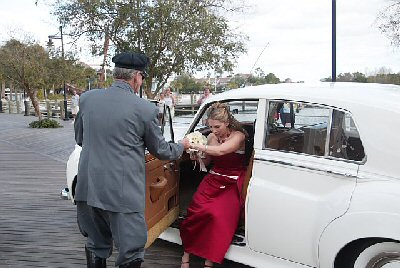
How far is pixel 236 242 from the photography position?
3.62m

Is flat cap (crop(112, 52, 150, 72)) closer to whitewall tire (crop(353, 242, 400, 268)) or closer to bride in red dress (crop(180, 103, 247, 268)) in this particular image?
bride in red dress (crop(180, 103, 247, 268))

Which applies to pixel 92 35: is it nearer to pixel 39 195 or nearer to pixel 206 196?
pixel 39 195

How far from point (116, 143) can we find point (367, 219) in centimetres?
167

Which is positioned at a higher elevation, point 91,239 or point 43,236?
point 91,239

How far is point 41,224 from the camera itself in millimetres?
5289

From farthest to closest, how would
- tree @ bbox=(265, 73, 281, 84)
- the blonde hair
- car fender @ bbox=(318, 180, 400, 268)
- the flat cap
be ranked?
tree @ bbox=(265, 73, 281, 84)
the blonde hair
the flat cap
car fender @ bbox=(318, 180, 400, 268)

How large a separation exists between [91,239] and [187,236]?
0.94 metres

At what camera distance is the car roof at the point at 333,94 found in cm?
296

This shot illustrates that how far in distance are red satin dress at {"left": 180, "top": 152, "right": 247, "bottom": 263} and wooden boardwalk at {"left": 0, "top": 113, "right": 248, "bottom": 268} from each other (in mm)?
464

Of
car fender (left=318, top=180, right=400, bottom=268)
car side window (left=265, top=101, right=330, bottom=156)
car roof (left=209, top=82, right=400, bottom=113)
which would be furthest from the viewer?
car side window (left=265, top=101, right=330, bottom=156)

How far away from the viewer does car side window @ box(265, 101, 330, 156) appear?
3145mm

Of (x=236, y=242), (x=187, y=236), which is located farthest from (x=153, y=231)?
(x=236, y=242)

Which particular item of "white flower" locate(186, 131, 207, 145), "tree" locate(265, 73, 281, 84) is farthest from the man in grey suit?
"tree" locate(265, 73, 281, 84)

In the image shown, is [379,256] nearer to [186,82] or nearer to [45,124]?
[45,124]
